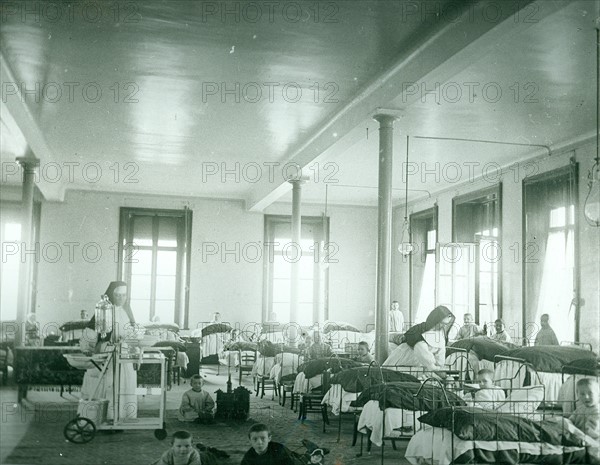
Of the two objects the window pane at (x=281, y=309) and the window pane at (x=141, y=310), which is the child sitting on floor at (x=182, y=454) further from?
the window pane at (x=281, y=309)

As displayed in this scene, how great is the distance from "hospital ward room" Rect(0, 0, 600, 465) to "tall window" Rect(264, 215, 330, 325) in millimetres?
64

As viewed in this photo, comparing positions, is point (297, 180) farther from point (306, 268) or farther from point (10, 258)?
point (306, 268)

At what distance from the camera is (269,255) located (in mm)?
19312

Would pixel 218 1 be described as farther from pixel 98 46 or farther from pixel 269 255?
pixel 269 255

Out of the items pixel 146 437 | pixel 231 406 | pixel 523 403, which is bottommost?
pixel 146 437

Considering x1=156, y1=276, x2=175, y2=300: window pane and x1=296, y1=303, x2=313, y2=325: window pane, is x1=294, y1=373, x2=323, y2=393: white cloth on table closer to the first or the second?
x1=156, y1=276, x2=175, y2=300: window pane

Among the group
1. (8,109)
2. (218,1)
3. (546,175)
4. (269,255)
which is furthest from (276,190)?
(218,1)

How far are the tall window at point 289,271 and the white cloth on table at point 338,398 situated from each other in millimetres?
10572

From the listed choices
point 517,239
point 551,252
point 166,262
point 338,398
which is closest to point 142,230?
point 166,262

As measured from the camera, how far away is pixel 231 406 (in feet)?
29.9

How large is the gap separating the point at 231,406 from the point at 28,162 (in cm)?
640

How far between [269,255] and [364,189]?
146 inches

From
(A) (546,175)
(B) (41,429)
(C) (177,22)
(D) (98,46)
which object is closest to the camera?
(C) (177,22)

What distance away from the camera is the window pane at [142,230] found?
1836 cm
